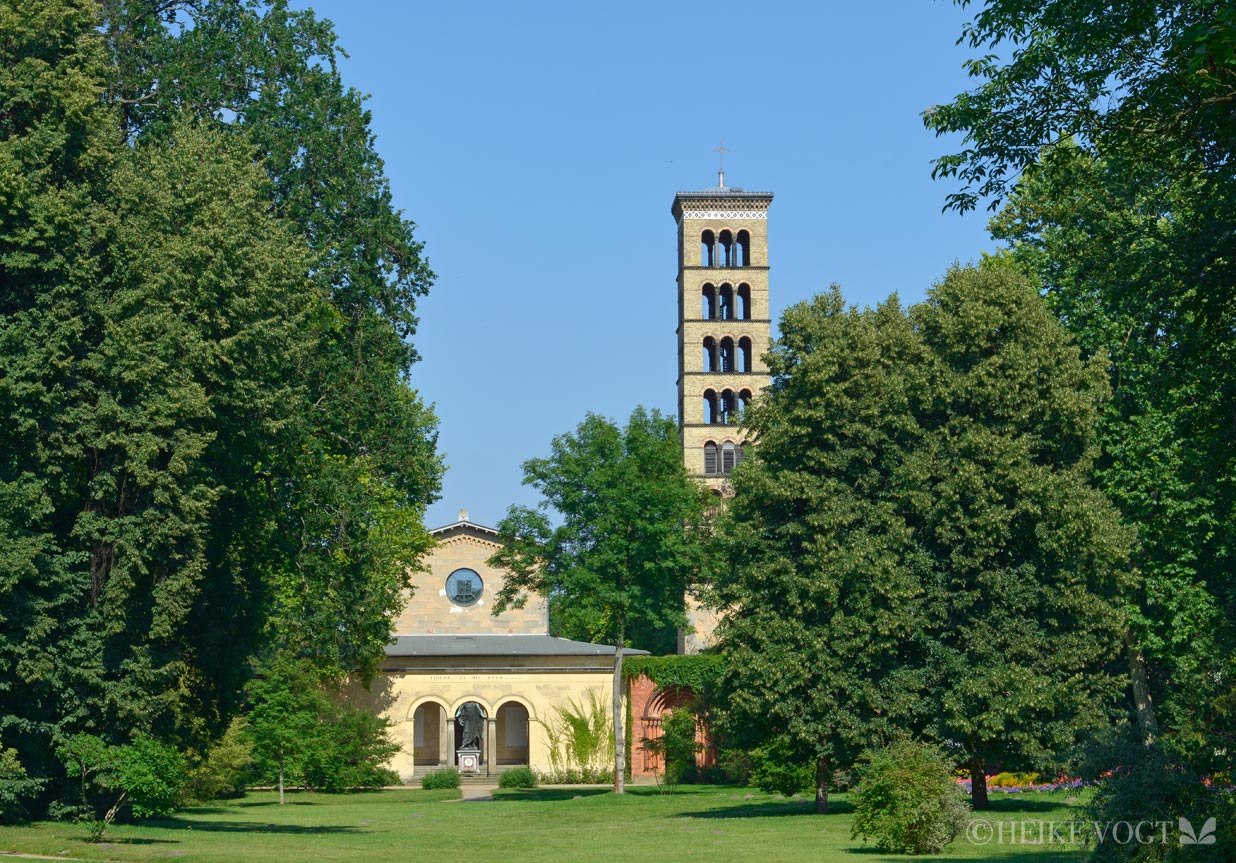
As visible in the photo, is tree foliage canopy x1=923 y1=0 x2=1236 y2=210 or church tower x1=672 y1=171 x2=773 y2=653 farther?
church tower x1=672 y1=171 x2=773 y2=653

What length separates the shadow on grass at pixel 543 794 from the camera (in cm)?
4434

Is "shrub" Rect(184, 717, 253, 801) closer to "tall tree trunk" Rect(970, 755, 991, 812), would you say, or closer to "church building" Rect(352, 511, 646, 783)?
"church building" Rect(352, 511, 646, 783)

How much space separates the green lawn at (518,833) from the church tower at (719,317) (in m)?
28.7

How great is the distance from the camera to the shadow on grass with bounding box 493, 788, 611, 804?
44.3 meters

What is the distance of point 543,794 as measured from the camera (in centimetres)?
4700

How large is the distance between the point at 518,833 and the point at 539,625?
3275cm

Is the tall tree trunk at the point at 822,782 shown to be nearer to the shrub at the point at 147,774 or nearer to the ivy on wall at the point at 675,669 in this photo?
the shrub at the point at 147,774

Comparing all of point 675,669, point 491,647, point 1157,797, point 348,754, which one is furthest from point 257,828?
point 491,647

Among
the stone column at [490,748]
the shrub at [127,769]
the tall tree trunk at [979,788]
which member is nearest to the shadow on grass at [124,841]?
the shrub at [127,769]

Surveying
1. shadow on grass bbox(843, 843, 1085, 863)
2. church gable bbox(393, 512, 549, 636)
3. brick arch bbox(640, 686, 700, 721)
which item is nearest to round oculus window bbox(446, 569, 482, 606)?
church gable bbox(393, 512, 549, 636)

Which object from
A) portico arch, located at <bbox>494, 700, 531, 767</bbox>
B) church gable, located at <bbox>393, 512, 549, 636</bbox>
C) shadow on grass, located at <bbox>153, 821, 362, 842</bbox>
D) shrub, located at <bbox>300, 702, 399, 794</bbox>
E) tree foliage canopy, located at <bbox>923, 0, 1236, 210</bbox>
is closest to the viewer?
tree foliage canopy, located at <bbox>923, 0, 1236, 210</bbox>

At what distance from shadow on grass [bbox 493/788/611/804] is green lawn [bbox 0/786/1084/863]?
83 cm

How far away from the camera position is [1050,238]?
37125mm

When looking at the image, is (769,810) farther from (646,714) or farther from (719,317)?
(719,317)
